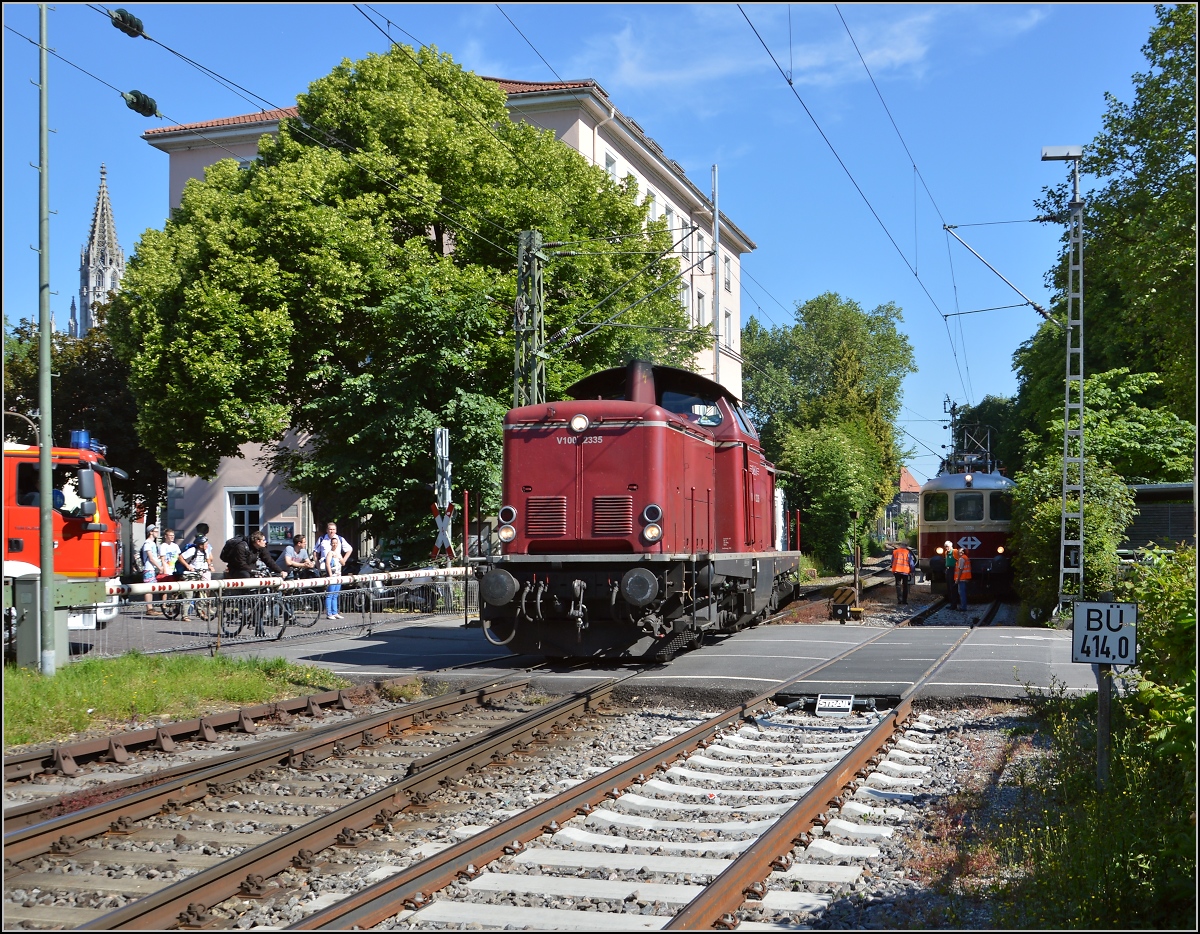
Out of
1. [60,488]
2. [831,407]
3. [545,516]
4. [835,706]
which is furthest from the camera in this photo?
[831,407]

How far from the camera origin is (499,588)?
1266cm

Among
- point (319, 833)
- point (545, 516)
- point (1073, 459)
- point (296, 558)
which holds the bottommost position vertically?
point (319, 833)

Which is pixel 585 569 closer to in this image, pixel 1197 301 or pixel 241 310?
pixel 1197 301

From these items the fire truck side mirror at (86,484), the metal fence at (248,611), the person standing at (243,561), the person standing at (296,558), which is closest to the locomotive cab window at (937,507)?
the metal fence at (248,611)

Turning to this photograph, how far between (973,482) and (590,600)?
64.0 feet

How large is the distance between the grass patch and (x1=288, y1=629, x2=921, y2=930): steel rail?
16.8 feet

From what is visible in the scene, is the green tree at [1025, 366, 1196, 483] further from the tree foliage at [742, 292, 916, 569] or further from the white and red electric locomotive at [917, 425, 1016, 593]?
the tree foliage at [742, 292, 916, 569]

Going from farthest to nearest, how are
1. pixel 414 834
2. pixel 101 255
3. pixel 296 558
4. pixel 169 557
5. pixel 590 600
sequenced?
pixel 101 255, pixel 169 557, pixel 296 558, pixel 590 600, pixel 414 834

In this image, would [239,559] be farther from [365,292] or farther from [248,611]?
[365,292]

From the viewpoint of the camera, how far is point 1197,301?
4.19 metres

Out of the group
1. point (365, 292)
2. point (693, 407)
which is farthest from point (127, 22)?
point (365, 292)

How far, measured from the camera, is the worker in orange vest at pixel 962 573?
2630cm

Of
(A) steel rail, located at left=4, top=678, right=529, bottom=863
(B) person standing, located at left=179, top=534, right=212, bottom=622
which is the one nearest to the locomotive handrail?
(B) person standing, located at left=179, top=534, right=212, bottom=622

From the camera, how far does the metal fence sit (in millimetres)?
14180
